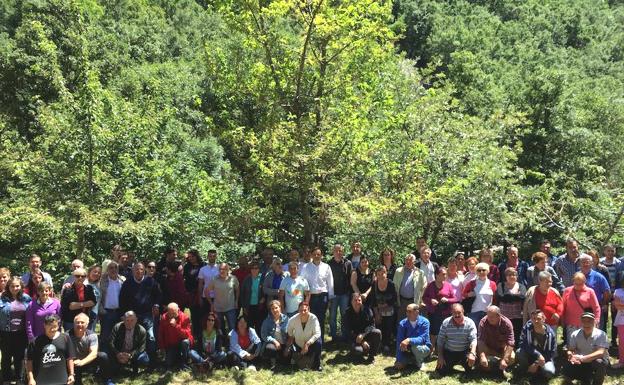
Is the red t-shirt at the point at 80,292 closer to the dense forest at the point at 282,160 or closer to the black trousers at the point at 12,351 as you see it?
the black trousers at the point at 12,351

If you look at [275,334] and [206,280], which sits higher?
[206,280]

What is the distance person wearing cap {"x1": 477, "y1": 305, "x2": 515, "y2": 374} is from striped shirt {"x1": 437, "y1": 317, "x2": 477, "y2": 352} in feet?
0.62

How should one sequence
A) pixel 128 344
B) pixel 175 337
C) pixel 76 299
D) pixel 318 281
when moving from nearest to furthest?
pixel 76 299, pixel 128 344, pixel 175 337, pixel 318 281

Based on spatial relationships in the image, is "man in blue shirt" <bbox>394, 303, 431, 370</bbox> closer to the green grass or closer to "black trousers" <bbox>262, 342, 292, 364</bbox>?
the green grass

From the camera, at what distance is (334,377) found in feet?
25.5

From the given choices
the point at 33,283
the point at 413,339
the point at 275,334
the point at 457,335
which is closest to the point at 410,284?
the point at 413,339

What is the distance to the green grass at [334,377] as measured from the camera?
733 cm

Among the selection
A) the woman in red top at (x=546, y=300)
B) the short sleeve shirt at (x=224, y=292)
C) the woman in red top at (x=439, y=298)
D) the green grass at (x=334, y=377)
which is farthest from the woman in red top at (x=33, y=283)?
the woman in red top at (x=546, y=300)

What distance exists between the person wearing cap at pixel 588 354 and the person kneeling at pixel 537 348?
10.0 inches

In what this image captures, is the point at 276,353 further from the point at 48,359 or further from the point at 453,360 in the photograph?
the point at 48,359

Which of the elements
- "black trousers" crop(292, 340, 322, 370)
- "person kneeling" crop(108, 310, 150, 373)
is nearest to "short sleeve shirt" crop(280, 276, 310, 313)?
"black trousers" crop(292, 340, 322, 370)

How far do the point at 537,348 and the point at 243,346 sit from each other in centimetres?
461

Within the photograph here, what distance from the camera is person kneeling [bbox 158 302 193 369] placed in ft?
25.7

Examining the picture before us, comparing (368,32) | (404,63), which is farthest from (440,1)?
(368,32)
